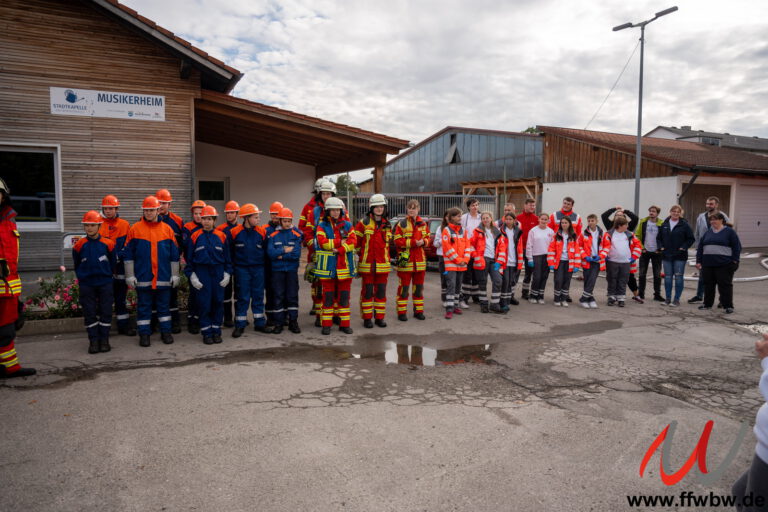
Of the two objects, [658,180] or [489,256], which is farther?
[658,180]

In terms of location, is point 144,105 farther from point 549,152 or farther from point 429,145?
point 429,145

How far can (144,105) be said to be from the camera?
396 inches

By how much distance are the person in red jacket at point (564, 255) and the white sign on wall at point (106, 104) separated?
8.29 metres

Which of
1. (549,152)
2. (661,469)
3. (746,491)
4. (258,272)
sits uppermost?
(549,152)

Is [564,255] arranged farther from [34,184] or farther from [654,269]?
[34,184]

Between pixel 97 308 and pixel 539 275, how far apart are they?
756 centimetres

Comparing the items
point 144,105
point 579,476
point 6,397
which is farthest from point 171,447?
point 144,105

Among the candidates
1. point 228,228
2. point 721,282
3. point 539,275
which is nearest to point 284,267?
point 228,228

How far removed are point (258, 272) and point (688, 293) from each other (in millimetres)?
9888

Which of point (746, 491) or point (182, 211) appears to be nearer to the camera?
point (746, 491)

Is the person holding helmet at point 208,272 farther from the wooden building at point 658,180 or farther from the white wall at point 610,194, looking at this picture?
the wooden building at point 658,180

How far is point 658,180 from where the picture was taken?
21234mm

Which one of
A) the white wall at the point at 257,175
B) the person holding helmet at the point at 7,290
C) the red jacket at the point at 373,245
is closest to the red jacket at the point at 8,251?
the person holding helmet at the point at 7,290

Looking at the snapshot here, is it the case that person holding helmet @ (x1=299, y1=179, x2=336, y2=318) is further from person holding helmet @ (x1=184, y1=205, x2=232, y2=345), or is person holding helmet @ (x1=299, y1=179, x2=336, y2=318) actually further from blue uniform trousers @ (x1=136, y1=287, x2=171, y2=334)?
blue uniform trousers @ (x1=136, y1=287, x2=171, y2=334)
